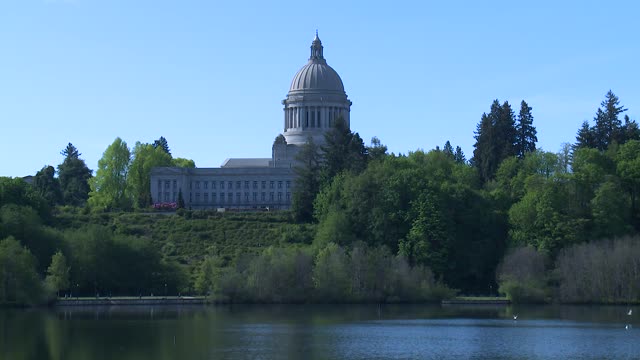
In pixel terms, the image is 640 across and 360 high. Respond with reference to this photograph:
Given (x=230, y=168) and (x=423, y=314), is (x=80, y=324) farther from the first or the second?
(x=230, y=168)

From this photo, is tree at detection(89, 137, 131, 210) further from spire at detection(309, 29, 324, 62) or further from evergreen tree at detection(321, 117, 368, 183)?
spire at detection(309, 29, 324, 62)

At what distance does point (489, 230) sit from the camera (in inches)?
4168

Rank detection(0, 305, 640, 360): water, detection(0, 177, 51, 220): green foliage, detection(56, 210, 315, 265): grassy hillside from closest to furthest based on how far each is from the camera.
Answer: detection(0, 305, 640, 360): water, detection(0, 177, 51, 220): green foliage, detection(56, 210, 315, 265): grassy hillside

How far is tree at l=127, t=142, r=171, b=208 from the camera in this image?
470 ft

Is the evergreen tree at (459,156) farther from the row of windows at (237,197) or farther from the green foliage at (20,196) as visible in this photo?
the green foliage at (20,196)

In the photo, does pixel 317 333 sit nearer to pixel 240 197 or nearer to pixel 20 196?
pixel 20 196

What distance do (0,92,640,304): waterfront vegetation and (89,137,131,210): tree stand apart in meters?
9.92

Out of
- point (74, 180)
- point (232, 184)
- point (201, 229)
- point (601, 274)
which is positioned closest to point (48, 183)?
point (74, 180)

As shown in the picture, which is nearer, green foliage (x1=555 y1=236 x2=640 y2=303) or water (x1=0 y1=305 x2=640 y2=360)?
water (x1=0 y1=305 x2=640 y2=360)

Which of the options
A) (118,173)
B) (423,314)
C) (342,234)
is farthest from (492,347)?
(118,173)

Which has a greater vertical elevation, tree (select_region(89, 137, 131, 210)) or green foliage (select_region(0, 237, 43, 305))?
tree (select_region(89, 137, 131, 210))

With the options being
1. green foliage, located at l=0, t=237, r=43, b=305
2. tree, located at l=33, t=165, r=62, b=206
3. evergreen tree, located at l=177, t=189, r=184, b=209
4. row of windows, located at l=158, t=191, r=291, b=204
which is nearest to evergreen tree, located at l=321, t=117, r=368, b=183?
evergreen tree, located at l=177, t=189, r=184, b=209

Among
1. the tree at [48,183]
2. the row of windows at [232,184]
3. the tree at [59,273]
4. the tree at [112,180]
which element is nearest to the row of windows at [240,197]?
the row of windows at [232,184]

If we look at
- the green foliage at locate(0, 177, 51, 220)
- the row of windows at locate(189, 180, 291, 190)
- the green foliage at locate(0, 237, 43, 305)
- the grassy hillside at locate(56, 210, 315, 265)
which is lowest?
the green foliage at locate(0, 237, 43, 305)
